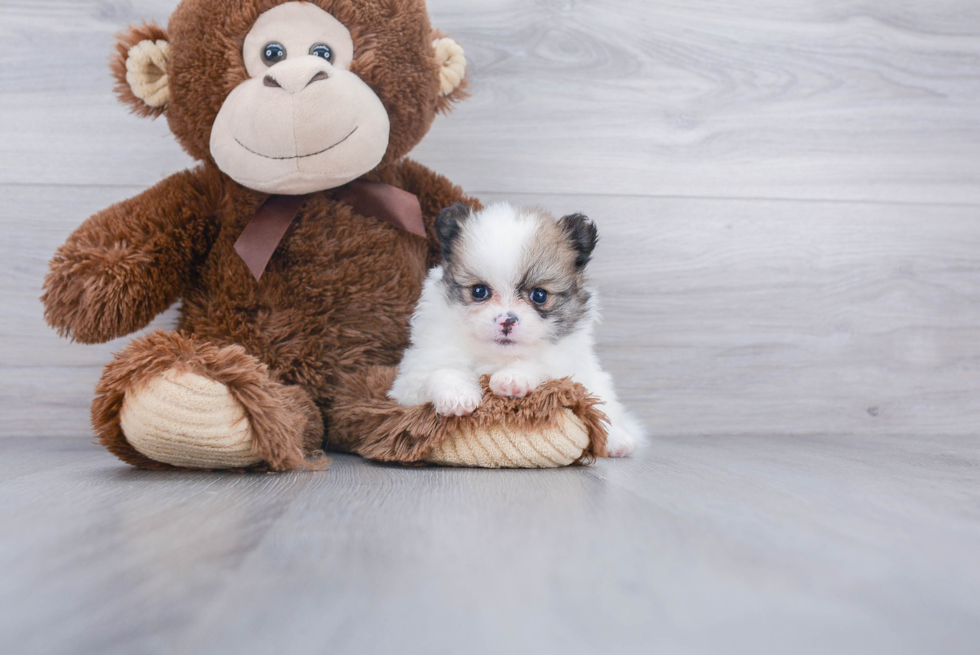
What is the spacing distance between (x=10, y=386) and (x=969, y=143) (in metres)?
2.10

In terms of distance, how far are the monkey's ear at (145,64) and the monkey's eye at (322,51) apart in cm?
24

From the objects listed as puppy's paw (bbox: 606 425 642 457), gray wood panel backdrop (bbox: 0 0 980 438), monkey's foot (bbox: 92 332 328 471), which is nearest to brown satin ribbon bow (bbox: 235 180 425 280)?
monkey's foot (bbox: 92 332 328 471)

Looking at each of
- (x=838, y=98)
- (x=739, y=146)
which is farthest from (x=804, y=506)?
(x=838, y=98)

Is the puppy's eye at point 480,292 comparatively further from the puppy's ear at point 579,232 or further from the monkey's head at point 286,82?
the monkey's head at point 286,82

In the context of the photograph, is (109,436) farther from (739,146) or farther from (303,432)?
(739,146)

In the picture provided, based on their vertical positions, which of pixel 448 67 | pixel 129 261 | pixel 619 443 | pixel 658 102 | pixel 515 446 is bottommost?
pixel 619 443

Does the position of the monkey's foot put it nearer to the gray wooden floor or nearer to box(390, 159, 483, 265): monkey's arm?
the gray wooden floor

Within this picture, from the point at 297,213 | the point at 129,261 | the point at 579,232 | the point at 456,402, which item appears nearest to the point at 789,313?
the point at 579,232

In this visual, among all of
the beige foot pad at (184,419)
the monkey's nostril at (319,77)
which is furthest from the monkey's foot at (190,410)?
the monkey's nostril at (319,77)

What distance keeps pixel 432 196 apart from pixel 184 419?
1.98 ft

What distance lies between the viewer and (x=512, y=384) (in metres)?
0.93

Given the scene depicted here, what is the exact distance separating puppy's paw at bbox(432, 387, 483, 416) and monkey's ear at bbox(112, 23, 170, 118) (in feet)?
2.18

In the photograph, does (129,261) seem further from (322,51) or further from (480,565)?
(480,565)

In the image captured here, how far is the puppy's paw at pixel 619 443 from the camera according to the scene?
3.64 feet
